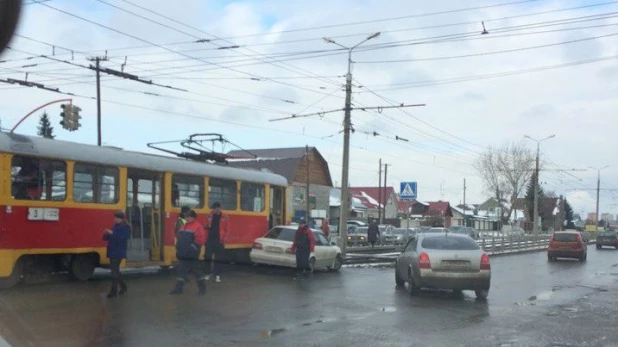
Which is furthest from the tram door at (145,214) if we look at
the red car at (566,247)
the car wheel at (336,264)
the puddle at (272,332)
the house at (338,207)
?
the house at (338,207)

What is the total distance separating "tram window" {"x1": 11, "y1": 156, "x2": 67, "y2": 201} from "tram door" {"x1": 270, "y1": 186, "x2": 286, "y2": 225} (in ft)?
27.0

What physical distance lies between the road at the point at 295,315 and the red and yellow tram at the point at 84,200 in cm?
59

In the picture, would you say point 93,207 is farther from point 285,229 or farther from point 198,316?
point 285,229

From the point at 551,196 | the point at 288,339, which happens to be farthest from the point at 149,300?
the point at 551,196

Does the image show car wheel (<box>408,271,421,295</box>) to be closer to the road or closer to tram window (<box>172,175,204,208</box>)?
the road

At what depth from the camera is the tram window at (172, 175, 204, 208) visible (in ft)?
56.2

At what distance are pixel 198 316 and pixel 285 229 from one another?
8965mm

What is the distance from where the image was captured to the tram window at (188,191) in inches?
675

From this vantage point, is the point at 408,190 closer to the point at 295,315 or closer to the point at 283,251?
the point at 283,251

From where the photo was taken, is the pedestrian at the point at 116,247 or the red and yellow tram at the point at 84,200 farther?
the red and yellow tram at the point at 84,200

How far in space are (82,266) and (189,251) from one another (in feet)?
11.0

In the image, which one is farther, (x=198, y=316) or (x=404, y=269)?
(x=404, y=269)

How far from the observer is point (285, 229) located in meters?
19.8

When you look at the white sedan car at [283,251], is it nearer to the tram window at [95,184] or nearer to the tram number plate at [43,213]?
the tram window at [95,184]
